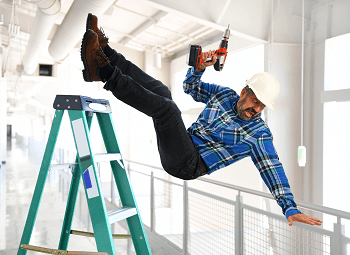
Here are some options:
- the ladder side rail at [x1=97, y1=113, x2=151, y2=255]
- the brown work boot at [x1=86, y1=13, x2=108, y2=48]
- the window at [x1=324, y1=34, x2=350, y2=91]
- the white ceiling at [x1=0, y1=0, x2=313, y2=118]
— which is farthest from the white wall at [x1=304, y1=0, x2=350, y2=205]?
the brown work boot at [x1=86, y1=13, x2=108, y2=48]

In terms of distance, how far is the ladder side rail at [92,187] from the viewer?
1665mm

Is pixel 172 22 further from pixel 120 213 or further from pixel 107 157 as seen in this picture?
pixel 120 213

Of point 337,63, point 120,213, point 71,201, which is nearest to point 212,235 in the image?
point 337,63

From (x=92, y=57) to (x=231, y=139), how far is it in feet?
2.76

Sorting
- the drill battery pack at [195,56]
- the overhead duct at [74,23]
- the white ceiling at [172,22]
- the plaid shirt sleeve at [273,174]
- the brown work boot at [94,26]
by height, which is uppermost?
the white ceiling at [172,22]

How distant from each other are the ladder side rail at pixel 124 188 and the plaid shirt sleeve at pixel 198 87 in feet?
1.80

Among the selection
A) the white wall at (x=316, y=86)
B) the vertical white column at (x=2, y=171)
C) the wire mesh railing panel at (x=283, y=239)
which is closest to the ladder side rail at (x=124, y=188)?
the wire mesh railing panel at (x=283, y=239)

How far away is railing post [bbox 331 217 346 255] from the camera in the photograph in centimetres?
167

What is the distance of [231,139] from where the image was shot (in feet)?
5.74

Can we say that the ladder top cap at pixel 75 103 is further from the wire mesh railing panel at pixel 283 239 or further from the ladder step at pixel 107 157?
the wire mesh railing panel at pixel 283 239

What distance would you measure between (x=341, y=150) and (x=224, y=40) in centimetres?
361

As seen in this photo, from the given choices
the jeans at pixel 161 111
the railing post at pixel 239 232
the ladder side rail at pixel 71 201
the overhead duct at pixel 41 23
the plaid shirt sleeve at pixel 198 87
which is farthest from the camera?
the overhead duct at pixel 41 23

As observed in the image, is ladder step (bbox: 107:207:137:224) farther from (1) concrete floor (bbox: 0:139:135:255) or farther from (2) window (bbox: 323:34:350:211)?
(2) window (bbox: 323:34:350:211)

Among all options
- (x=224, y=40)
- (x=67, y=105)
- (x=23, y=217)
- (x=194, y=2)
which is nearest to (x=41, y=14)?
(x=194, y=2)
